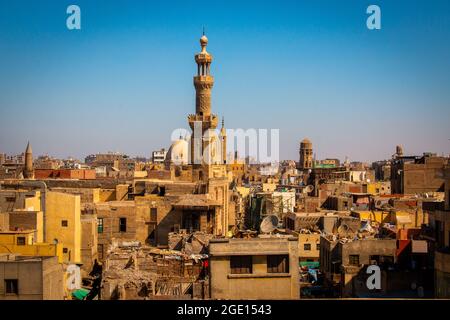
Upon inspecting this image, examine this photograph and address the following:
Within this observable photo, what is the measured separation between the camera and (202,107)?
38000 millimetres

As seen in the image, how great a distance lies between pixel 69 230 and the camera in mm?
21734

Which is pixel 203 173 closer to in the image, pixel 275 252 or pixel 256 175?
pixel 275 252

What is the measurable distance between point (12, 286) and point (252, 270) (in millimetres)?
5196

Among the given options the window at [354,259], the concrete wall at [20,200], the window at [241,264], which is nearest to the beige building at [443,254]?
the window at [354,259]

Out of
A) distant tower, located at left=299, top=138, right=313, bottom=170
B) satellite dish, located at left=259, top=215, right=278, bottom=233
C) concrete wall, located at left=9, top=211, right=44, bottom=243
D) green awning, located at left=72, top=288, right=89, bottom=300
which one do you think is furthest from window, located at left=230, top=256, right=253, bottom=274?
distant tower, located at left=299, top=138, right=313, bottom=170

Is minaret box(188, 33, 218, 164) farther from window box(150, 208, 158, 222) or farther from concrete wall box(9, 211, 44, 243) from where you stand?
concrete wall box(9, 211, 44, 243)

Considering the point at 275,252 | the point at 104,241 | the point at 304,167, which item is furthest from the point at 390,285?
the point at 304,167

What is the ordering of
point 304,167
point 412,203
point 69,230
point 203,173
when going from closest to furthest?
point 69,230 → point 412,203 → point 203,173 → point 304,167

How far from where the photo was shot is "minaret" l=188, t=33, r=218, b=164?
36.9 metres

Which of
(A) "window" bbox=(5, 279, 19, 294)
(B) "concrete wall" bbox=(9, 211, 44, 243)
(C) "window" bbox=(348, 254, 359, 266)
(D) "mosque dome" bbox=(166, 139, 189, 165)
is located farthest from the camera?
(D) "mosque dome" bbox=(166, 139, 189, 165)

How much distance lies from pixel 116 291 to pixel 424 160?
31.9m

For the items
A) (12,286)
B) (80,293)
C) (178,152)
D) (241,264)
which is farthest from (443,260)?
(178,152)

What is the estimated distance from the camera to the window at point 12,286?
14.6 m

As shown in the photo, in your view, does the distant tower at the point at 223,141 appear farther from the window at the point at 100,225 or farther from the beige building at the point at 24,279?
the beige building at the point at 24,279
